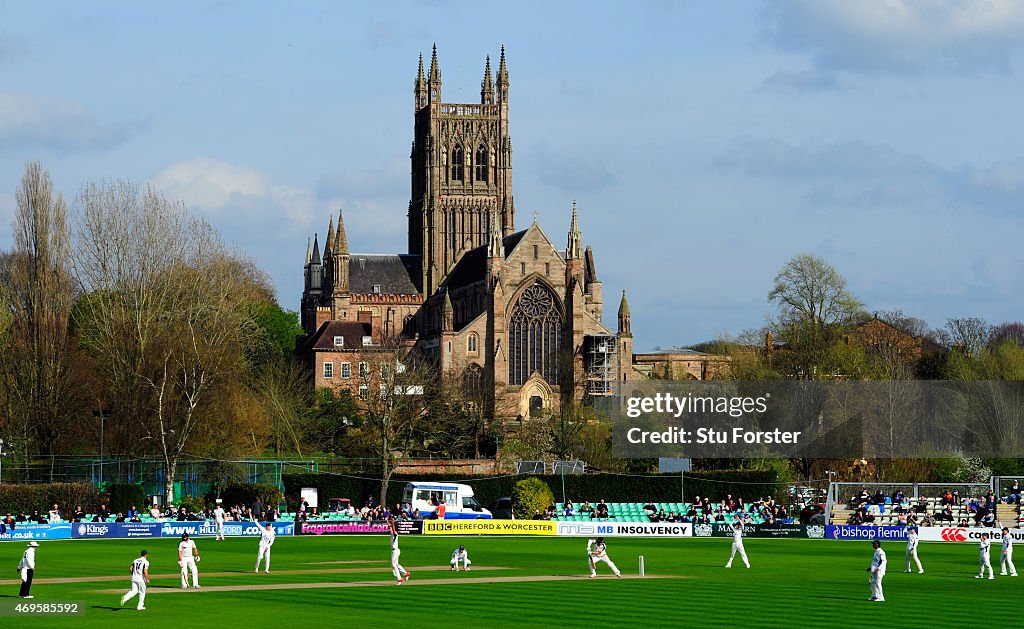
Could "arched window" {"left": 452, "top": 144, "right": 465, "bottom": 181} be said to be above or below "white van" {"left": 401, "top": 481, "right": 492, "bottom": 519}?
above

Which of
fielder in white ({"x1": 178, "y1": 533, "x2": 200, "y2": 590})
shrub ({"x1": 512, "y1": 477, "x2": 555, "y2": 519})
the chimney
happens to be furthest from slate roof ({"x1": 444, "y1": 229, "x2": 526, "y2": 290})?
fielder in white ({"x1": 178, "y1": 533, "x2": 200, "y2": 590})

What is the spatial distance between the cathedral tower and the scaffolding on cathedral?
26244mm

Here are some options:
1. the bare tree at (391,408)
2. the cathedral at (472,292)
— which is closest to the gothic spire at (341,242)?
the cathedral at (472,292)

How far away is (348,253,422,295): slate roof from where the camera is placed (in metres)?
162

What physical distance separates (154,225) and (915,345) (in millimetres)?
59559

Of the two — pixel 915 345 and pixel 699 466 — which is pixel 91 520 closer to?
pixel 699 466

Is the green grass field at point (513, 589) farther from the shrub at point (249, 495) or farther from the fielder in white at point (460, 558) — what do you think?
the shrub at point (249, 495)

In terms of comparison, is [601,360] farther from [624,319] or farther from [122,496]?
[122,496]

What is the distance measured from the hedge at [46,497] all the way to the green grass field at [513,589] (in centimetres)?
1243

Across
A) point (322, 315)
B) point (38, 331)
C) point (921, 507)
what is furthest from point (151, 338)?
point (322, 315)

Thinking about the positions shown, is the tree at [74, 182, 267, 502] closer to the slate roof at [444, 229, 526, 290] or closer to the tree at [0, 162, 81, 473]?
the tree at [0, 162, 81, 473]

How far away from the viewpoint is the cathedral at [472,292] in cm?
13550

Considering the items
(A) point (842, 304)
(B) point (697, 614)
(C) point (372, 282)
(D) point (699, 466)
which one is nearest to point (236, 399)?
(D) point (699, 466)

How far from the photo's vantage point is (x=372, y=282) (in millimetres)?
162250
